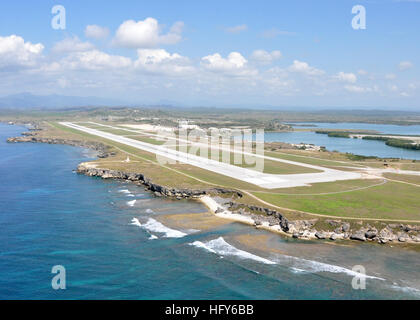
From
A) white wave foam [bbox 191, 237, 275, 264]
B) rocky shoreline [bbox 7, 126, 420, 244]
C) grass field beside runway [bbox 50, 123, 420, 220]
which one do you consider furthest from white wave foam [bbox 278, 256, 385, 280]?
grass field beside runway [bbox 50, 123, 420, 220]

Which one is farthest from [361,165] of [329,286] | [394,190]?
[329,286]

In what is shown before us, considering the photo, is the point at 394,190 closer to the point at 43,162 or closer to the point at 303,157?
the point at 303,157

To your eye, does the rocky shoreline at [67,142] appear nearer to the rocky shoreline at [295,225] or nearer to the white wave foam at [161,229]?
the rocky shoreline at [295,225]

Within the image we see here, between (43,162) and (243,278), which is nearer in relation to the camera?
(243,278)

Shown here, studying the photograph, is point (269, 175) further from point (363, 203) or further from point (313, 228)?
point (313, 228)

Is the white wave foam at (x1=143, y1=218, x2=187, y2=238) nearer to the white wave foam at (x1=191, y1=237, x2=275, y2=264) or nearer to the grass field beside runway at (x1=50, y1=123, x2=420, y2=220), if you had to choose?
the white wave foam at (x1=191, y1=237, x2=275, y2=264)

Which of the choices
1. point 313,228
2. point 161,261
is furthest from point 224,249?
point 313,228
